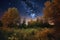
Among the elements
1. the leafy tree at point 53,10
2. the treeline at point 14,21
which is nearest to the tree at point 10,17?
the treeline at point 14,21

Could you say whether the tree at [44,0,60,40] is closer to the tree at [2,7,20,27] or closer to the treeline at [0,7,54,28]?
the treeline at [0,7,54,28]

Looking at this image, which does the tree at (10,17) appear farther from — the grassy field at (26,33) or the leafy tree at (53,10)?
the leafy tree at (53,10)

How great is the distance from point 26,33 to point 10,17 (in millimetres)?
234

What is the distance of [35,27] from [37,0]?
0.29 meters

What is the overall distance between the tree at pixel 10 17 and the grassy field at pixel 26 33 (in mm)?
73

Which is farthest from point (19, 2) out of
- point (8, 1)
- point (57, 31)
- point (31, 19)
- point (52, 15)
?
point (57, 31)

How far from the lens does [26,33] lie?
1630 millimetres

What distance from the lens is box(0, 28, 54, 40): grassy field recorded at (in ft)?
5.28

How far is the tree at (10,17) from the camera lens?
64.8 inches

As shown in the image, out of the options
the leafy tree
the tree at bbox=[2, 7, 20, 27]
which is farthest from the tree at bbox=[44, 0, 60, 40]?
the tree at bbox=[2, 7, 20, 27]

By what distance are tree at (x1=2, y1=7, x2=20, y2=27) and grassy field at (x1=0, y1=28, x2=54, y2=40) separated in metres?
0.07

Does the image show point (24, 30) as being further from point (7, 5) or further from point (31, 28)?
point (7, 5)

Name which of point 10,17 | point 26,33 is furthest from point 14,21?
point 26,33

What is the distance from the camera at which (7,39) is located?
162 cm
